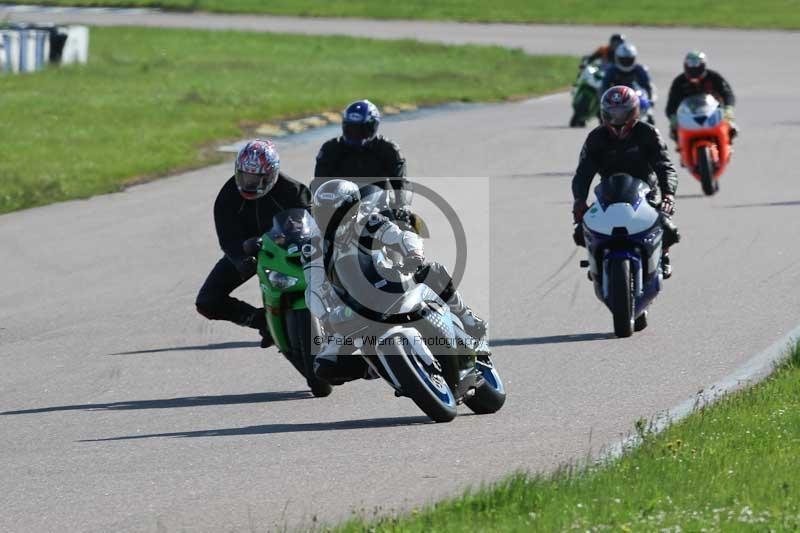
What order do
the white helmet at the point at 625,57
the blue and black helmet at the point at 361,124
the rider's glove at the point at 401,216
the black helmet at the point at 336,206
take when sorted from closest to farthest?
the black helmet at the point at 336,206 < the rider's glove at the point at 401,216 < the blue and black helmet at the point at 361,124 < the white helmet at the point at 625,57

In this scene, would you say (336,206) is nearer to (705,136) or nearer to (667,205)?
(667,205)

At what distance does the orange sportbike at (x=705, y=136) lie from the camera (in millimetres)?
19422

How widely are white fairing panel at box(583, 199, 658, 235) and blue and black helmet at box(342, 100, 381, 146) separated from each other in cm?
201

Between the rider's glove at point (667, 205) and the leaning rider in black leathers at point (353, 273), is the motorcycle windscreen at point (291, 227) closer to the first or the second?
the leaning rider in black leathers at point (353, 273)

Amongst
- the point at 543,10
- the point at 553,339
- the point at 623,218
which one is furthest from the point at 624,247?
the point at 543,10

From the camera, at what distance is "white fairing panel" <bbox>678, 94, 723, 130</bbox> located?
1939 cm

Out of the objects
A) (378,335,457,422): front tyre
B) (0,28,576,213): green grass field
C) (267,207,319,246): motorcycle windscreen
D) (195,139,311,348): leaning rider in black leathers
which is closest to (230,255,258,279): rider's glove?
(195,139,311,348): leaning rider in black leathers

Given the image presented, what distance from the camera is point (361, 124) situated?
42.3ft

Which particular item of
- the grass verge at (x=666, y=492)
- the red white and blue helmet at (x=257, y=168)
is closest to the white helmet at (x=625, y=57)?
the red white and blue helmet at (x=257, y=168)

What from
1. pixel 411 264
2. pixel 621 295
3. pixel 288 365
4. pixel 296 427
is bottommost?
pixel 288 365

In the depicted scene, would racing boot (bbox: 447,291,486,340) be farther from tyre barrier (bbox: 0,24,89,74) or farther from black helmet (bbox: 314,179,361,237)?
tyre barrier (bbox: 0,24,89,74)

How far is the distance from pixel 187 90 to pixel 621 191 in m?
21.6

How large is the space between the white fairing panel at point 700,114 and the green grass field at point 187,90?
703 cm

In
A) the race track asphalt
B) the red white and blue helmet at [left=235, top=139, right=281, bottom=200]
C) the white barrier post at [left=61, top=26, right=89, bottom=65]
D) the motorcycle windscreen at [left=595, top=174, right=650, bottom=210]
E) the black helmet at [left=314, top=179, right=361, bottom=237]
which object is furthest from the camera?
the white barrier post at [left=61, top=26, right=89, bottom=65]
